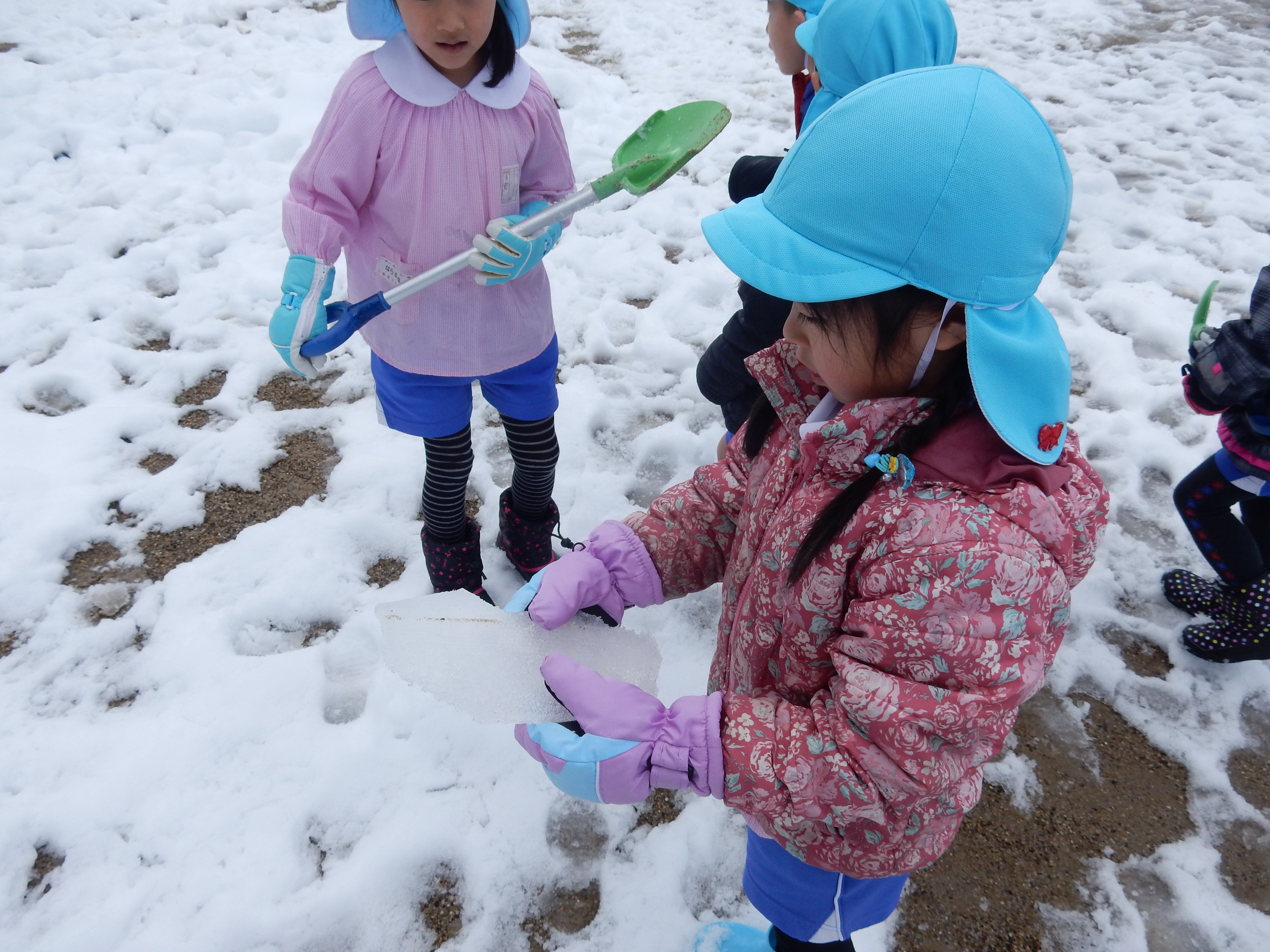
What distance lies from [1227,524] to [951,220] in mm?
1947

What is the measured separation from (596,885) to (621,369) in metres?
1.95

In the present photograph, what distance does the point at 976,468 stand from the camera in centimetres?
100

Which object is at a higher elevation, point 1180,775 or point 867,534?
point 867,534

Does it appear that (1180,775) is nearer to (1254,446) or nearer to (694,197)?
(1254,446)

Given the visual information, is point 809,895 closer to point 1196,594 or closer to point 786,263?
point 786,263

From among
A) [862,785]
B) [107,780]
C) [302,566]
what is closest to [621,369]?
[302,566]

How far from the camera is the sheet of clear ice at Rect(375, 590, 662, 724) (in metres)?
1.28

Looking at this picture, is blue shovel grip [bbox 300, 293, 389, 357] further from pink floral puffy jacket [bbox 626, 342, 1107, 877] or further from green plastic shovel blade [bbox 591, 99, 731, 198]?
pink floral puffy jacket [bbox 626, 342, 1107, 877]

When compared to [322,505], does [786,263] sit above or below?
above

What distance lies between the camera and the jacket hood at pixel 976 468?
1.00m

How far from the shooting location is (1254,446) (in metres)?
1.98

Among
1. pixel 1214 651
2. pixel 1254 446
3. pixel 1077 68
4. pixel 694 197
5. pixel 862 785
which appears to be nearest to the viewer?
pixel 862 785

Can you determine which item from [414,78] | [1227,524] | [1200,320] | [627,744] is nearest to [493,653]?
[627,744]

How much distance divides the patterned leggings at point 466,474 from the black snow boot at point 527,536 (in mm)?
Result: 24
